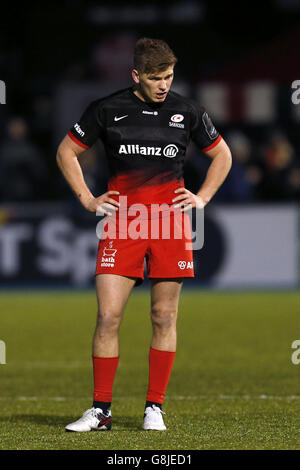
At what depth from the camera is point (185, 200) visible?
762 centimetres

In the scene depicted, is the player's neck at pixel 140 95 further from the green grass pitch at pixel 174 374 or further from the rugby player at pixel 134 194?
the green grass pitch at pixel 174 374

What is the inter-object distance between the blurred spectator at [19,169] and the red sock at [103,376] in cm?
1101

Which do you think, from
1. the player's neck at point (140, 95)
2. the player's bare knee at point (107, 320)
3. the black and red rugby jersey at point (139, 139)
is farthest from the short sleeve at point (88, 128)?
the player's bare knee at point (107, 320)

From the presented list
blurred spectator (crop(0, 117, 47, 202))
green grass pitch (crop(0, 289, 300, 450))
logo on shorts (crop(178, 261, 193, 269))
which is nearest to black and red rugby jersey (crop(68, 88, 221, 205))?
logo on shorts (crop(178, 261, 193, 269))

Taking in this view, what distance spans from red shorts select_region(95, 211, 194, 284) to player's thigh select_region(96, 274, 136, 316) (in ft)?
0.13

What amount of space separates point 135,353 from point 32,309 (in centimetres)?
419

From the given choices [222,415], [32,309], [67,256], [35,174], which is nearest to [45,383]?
[222,415]

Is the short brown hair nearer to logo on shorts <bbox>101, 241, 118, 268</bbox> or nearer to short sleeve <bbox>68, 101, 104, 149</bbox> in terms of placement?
short sleeve <bbox>68, 101, 104, 149</bbox>

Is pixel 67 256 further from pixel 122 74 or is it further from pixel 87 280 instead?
pixel 122 74

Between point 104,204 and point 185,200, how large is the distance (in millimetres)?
478

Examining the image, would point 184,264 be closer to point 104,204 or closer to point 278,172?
point 104,204

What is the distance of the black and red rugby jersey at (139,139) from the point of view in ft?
24.8

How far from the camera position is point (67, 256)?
17812 millimetres
